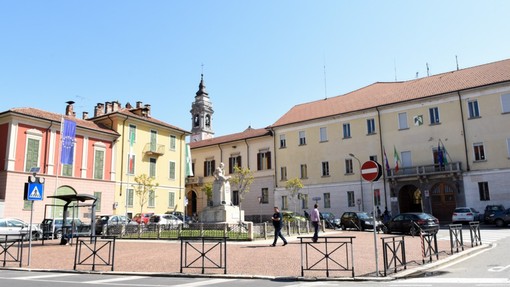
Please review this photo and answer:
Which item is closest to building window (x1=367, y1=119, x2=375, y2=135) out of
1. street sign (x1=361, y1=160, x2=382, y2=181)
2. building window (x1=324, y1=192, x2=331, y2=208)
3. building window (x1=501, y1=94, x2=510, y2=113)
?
building window (x1=324, y1=192, x2=331, y2=208)

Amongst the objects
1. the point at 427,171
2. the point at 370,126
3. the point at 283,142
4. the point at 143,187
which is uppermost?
the point at 370,126

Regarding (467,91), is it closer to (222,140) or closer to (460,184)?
(460,184)

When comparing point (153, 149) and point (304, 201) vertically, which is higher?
point (153, 149)

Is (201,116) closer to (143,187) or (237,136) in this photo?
(237,136)

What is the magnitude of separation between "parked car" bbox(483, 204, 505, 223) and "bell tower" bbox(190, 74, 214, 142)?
5364 cm

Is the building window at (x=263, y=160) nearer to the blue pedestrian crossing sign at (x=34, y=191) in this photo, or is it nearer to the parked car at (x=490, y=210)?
the parked car at (x=490, y=210)

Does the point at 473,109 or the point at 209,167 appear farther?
the point at 209,167

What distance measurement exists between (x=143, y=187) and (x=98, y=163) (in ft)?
16.0

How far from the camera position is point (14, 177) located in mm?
31188

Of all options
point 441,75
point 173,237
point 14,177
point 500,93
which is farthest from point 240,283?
point 441,75

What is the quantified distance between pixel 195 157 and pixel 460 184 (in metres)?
35.5

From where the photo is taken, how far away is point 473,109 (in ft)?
121

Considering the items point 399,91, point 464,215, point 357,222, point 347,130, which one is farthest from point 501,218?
point 347,130

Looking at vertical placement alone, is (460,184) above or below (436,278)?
above
